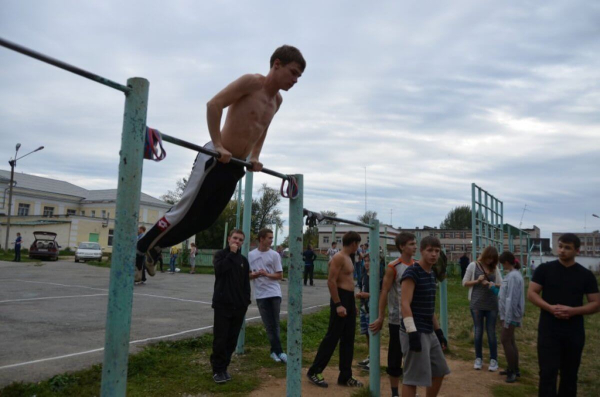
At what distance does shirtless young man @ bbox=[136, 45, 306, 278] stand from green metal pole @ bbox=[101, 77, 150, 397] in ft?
2.06

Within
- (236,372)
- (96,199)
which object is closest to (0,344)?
(236,372)

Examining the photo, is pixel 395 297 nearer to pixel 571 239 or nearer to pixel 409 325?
pixel 409 325

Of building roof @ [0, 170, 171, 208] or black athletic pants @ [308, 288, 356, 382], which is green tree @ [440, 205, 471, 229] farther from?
black athletic pants @ [308, 288, 356, 382]

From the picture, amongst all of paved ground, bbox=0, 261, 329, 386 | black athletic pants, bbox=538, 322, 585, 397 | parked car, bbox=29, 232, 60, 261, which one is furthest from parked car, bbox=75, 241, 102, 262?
black athletic pants, bbox=538, 322, 585, 397

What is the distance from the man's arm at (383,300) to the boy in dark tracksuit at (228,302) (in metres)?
1.72

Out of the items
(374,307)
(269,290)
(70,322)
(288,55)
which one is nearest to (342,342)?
(374,307)

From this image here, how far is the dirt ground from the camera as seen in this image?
5.45 metres

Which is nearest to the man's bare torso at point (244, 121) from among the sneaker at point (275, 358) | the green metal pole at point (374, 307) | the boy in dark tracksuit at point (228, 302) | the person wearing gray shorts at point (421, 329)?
the person wearing gray shorts at point (421, 329)

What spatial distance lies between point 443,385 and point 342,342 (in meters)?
1.46

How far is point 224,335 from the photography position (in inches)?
219

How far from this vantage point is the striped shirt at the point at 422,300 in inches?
168

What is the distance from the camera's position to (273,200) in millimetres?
60844

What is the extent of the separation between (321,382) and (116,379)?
166 inches

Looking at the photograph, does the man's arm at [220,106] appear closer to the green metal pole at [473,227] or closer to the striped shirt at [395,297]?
the striped shirt at [395,297]
